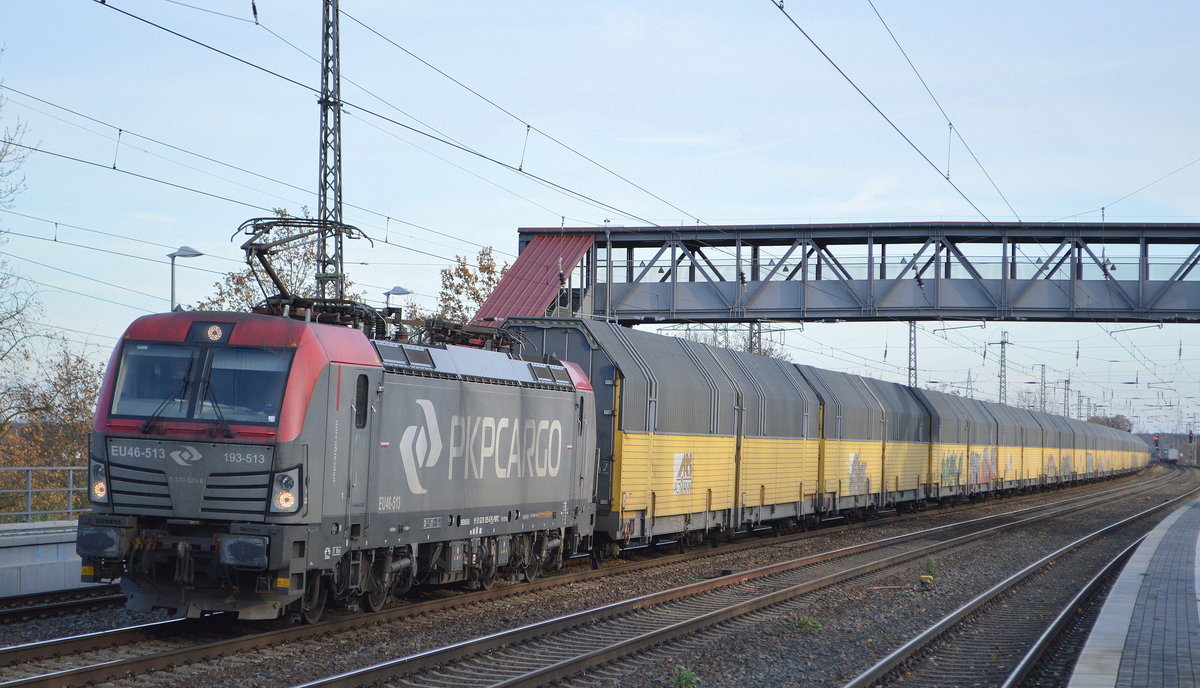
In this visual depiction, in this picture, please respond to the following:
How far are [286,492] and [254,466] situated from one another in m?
0.42

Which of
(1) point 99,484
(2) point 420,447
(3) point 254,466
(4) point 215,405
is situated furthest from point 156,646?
(2) point 420,447

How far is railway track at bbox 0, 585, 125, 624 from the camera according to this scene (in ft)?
42.3

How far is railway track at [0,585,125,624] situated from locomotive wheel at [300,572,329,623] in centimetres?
313

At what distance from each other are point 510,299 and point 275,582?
1074 inches

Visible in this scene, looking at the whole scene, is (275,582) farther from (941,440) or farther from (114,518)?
(941,440)

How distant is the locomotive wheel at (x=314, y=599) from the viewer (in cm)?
1223

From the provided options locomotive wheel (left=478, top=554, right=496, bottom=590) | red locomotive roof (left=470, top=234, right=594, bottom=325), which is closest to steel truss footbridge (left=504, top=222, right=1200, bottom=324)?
red locomotive roof (left=470, top=234, right=594, bottom=325)

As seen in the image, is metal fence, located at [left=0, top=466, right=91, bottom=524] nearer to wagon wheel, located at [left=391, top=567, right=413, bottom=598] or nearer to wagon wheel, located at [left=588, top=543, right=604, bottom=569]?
wagon wheel, located at [left=588, top=543, right=604, bottom=569]

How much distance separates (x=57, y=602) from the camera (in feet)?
46.8

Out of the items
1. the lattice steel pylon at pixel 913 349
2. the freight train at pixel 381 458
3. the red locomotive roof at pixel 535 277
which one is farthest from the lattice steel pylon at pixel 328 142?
the lattice steel pylon at pixel 913 349

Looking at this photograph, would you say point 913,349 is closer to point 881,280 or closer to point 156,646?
point 881,280

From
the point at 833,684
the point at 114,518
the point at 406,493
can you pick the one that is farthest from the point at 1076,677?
the point at 114,518

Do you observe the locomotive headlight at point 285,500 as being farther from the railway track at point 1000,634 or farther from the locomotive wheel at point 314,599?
the railway track at point 1000,634

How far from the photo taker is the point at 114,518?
11414 millimetres
